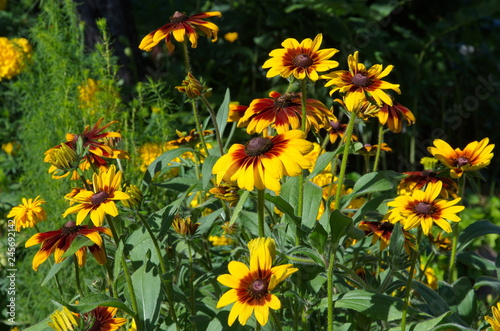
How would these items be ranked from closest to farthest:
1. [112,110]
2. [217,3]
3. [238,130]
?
[112,110], [238,130], [217,3]

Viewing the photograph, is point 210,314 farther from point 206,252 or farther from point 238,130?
point 238,130

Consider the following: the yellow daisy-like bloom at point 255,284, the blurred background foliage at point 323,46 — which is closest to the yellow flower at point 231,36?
the blurred background foliage at point 323,46

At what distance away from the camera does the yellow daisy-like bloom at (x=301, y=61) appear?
3.60ft

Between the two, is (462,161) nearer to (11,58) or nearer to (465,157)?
(465,157)

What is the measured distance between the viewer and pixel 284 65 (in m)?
1.12

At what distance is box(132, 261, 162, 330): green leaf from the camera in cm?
116

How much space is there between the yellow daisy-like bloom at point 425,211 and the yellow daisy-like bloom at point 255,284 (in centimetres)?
26

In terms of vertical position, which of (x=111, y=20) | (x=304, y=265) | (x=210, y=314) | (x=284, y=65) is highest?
(x=111, y=20)

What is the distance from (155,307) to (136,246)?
13 cm

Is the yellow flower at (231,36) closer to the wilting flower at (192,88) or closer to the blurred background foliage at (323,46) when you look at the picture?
the blurred background foliage at (323,46)

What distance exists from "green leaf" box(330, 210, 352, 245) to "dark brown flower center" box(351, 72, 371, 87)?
0.25 meters

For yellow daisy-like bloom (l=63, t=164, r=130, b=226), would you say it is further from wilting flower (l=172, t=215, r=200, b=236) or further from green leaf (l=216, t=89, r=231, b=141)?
green leaf (l=216, t=89, r=231, b=141)

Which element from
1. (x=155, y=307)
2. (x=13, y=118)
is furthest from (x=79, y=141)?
(x=13, y=118)

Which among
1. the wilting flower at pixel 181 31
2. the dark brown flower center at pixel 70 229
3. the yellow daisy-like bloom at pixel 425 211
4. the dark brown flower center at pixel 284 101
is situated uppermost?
the wilting flower at pixel 181 31
